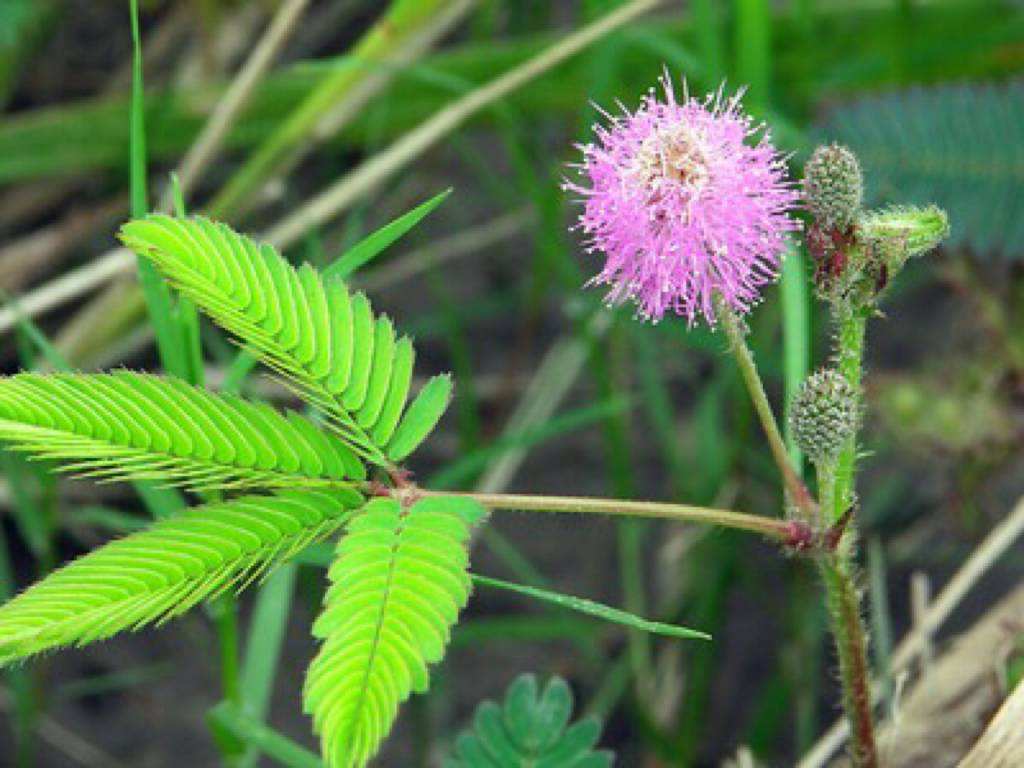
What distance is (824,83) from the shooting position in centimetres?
228

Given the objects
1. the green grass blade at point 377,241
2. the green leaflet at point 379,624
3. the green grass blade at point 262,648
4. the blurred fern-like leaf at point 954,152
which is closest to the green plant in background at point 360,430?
the green leaflet at point 379,624

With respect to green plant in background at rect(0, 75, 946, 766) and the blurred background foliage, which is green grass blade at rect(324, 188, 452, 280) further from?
the blurred background foliage

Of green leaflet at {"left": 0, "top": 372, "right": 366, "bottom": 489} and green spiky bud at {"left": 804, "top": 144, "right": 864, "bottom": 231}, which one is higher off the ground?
green spiky bud at {"left": 804, "top": 144, "right": 864, "bottom": 231}

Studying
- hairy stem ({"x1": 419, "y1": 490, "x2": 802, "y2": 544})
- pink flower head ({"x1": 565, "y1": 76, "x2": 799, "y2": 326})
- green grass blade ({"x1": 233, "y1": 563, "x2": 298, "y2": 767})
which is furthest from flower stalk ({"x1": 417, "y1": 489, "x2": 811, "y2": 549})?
green grass blade ({"x1": 233, "y1": 563, "x2": 298, "y2": 767})

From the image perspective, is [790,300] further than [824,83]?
No

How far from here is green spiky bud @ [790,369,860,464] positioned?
109 cm

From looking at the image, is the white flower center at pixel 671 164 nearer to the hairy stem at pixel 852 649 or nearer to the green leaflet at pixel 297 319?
the green leaflet at pixel 297 319

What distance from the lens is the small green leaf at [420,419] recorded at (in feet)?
3.52

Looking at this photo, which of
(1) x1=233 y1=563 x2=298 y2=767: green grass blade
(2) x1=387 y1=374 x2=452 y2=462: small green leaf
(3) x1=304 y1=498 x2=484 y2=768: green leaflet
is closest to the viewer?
(3) x1=304 y1=498 x2=484 y2=768: green leaflet

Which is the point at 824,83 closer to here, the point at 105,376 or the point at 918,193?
the point at 918,193

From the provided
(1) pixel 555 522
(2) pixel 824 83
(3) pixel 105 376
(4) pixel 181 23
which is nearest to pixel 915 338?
(2) pixel 824 83

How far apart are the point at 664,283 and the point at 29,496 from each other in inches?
50.1

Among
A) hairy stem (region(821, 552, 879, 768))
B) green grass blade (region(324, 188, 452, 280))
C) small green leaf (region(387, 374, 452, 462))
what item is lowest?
hairy stem (region(821, 552, 879, 768))

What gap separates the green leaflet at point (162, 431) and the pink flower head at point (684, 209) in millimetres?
267
